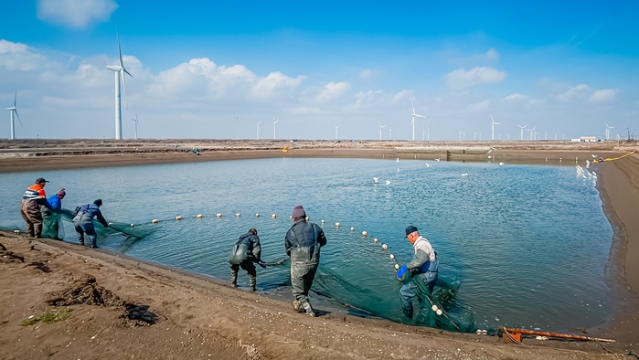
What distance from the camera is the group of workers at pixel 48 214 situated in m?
13.2

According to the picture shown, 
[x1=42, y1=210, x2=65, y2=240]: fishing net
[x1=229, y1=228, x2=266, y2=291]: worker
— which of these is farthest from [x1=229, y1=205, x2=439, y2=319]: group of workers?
[x1=42, y1=210, x2=65, y2=240]: fishing net

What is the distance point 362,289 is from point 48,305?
675cm

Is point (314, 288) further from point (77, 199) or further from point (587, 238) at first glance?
point (77, 199)

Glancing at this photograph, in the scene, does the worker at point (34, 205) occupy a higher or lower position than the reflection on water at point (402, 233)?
higher

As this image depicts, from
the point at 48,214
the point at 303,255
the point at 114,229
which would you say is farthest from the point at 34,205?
the point at 303,255

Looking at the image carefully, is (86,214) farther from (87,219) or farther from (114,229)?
(114,229)

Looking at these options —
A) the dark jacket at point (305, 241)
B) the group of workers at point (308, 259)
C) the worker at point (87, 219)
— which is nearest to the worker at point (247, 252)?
the group of workers at point (308, 259)

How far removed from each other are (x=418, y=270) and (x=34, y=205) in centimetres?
1309

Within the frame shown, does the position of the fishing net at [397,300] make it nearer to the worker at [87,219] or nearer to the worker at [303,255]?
the worker at [303,255]

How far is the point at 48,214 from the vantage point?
13.6 m

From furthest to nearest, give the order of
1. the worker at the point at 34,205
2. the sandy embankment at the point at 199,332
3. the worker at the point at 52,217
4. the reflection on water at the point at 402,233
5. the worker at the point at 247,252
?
Result: the worker at the point at 52,217, the worker at the point at 34,205, the reflection on water at the point at 402,233, the worker at the point at 247,252, the sandy embankment at the point at 199,332

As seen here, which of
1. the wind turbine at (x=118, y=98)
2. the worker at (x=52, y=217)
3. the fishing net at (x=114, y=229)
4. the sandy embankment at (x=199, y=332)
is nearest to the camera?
the sandy embankment at (x=199, y=332)

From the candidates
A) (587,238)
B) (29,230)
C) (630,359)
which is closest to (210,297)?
(630,359)

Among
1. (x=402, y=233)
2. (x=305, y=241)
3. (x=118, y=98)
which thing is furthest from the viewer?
(x=118, y=98)
